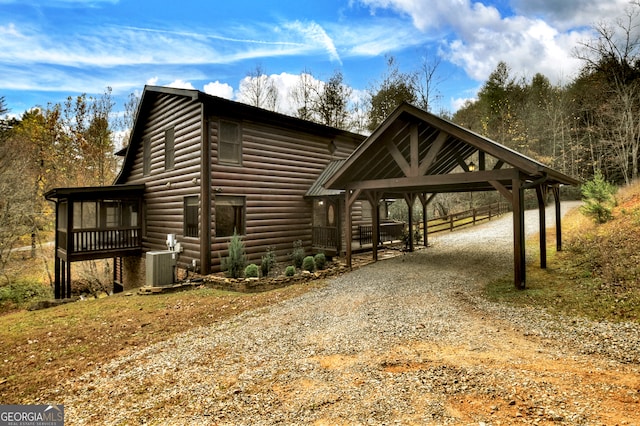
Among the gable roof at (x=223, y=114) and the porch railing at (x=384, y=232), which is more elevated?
the gable roof at (x=223, y=114)

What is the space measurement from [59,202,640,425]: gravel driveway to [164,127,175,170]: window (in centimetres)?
925

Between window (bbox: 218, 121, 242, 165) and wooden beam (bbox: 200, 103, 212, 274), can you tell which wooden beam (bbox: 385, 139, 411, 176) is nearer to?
window (bbox: 218, 121, 242, 165)

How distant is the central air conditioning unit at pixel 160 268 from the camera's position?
34.2 ft

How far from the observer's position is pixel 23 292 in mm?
15312

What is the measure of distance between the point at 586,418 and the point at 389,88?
29135mm

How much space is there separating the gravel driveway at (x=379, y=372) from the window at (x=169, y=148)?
925cm

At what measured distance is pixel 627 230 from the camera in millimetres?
11516

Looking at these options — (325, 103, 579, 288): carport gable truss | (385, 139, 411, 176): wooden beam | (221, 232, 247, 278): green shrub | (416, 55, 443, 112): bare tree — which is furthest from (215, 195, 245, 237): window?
(416, 55, 443, 112): bare tree

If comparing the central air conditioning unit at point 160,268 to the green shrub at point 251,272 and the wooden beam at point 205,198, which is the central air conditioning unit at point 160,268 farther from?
the green shrub at point 251,272

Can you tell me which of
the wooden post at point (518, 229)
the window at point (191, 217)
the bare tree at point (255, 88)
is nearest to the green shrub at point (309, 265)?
the window at point (191, 217)

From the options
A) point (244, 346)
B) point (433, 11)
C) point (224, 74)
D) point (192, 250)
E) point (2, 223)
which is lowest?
point (244, 346)

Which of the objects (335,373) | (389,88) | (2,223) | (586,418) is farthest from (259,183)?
(389,88)

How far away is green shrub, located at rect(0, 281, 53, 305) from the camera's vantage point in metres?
14.6

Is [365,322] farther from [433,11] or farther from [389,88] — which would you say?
[389,88]
